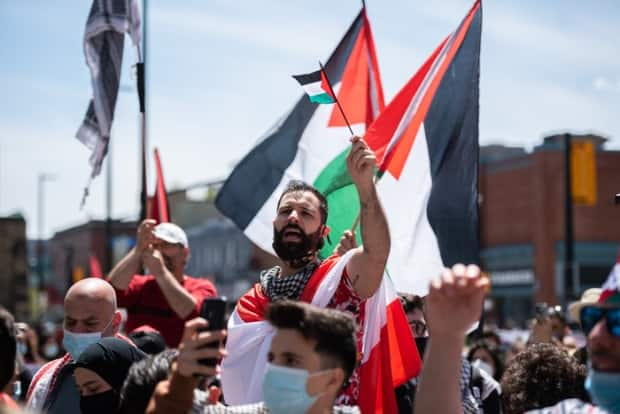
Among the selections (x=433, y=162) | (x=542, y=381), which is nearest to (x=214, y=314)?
(x=542, y=381)

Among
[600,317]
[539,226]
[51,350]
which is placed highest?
[539,226]

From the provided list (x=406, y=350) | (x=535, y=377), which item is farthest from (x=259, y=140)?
(x=535, y=377)

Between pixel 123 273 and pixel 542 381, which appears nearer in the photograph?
pixel 542 381

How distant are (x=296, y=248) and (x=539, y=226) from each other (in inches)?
1813

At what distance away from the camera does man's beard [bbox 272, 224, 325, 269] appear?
4879 mm

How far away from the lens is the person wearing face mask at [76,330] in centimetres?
502

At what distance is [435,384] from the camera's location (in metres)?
3.30

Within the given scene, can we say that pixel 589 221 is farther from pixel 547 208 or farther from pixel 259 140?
pixel 259 140

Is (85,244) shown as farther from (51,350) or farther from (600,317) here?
(600,317)

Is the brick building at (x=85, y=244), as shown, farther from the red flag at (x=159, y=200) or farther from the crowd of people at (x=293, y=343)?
the crowd of people at (x=293, y=343)

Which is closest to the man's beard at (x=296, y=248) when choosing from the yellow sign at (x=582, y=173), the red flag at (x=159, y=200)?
the red flag at (x=159, y=200)

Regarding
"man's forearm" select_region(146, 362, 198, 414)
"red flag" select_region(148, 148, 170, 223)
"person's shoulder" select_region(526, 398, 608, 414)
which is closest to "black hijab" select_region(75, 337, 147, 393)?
"man's forearm" select_region(146, 362, 198, 414)

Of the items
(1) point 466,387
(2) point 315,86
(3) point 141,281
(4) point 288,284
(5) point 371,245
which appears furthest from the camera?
(3) point 141,281

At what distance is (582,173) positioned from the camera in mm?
23312
